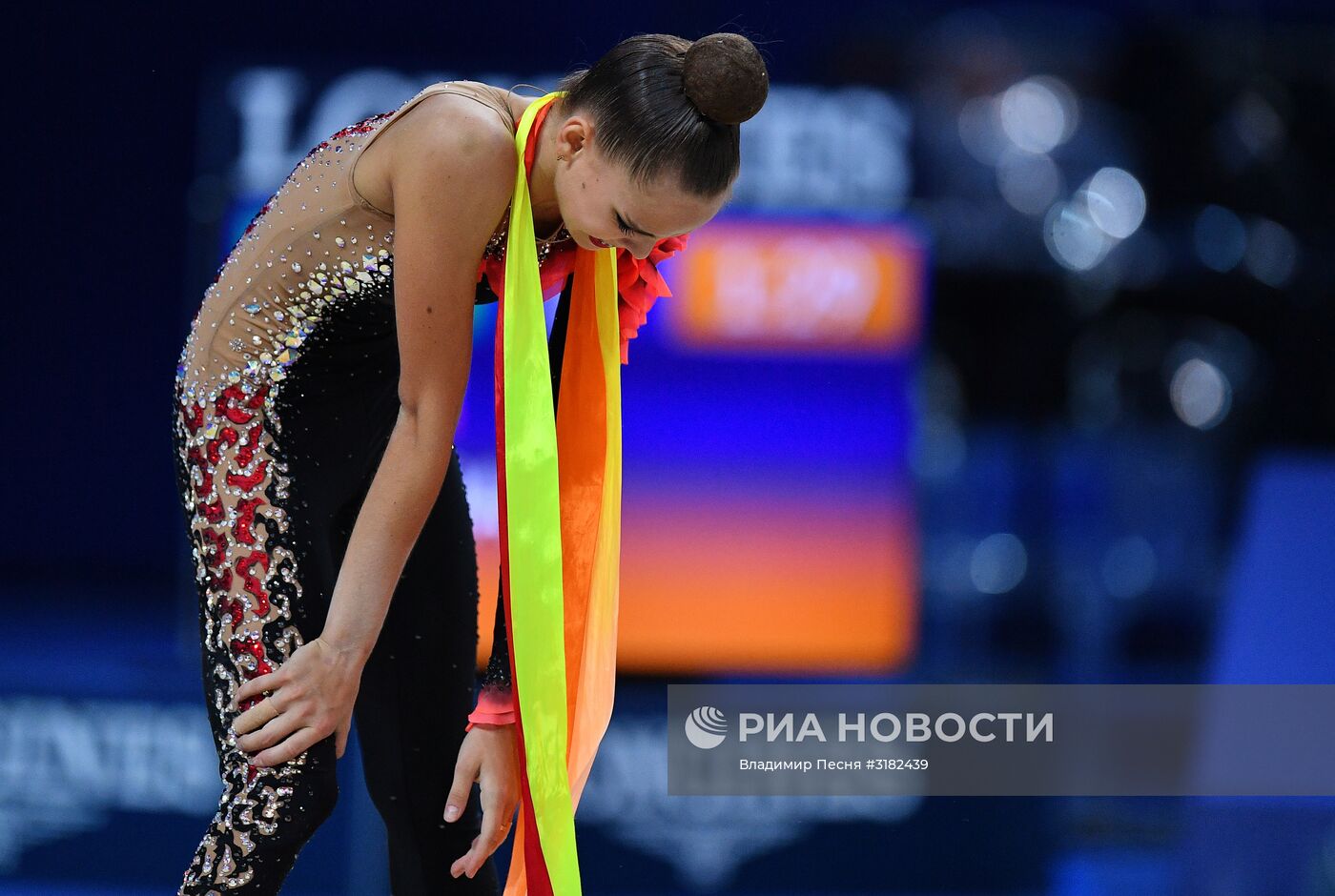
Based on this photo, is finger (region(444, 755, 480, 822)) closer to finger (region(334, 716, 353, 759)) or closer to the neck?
finger (region(334, 716, 353, 759))

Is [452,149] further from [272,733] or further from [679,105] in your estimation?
[272,733]

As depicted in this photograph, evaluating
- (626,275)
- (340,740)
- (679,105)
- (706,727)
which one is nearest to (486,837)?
(340,740)

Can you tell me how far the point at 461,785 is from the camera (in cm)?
136

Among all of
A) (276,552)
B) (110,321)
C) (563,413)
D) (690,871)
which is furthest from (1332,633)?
(110,321)

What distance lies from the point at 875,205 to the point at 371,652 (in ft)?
4.88

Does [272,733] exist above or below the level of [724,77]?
below

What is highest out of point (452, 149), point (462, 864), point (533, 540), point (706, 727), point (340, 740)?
point (452, 149)

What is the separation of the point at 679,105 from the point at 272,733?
2.08ft

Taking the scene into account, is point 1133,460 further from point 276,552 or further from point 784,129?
point 276,552

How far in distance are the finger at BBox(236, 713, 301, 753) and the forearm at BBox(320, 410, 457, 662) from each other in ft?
0.25

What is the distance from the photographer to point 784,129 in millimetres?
2580

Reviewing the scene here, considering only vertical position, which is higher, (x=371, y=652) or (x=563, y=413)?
(x=563, y=413)

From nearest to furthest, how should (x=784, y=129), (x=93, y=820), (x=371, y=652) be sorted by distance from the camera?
(x=371, y=652) → (x=93, y=820) → (x=784, y=129)

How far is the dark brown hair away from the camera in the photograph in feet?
3.78
